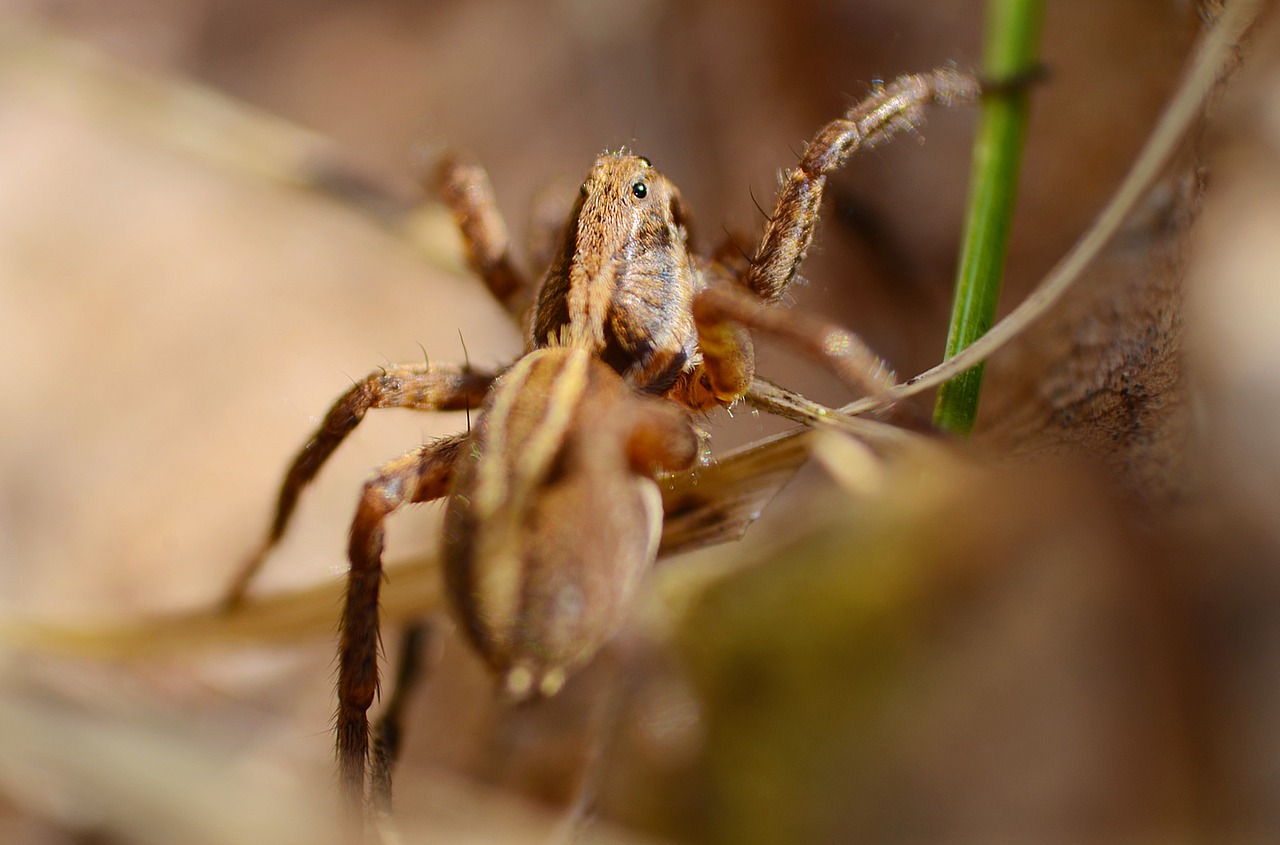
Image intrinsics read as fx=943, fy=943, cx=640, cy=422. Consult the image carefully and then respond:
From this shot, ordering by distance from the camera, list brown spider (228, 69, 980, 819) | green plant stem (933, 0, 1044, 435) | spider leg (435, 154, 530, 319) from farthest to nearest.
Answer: spider leg (435, 154, 530, 319)
green plant stem (933, 0, 1044, 435)
brown spider (228, 69, 980, 819)

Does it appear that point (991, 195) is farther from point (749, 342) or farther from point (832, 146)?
point (749, 342)

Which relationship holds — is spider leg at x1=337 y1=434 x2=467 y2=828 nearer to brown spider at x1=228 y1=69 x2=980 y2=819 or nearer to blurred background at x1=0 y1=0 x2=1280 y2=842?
brown spider at x1=228 y1=69 x2=980 y2=819

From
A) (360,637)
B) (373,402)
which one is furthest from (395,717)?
(373,402)

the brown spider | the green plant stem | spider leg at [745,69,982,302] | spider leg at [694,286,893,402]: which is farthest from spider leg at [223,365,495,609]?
the green plant stem

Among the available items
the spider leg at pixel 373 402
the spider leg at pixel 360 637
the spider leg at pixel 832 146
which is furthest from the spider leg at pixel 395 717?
the spider leg at pixel 832 146

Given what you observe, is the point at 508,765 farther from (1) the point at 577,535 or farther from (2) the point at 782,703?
(1) the point at 577,535

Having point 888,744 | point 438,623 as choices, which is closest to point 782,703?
point 888,744
